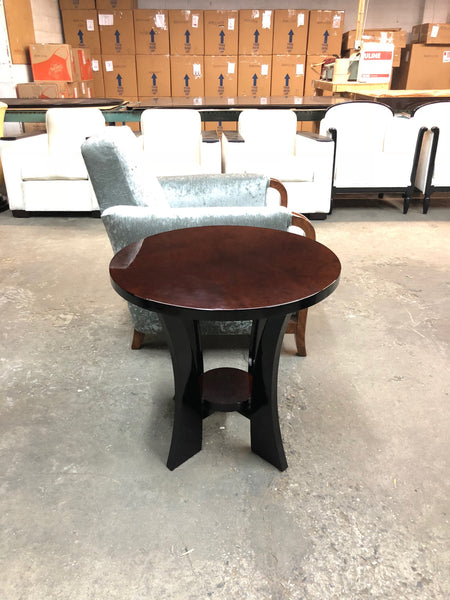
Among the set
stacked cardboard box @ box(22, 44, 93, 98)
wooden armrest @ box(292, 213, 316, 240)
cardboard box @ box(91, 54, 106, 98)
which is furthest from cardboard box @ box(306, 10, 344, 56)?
wooden armrest @ box(292, 213, 316, 240)

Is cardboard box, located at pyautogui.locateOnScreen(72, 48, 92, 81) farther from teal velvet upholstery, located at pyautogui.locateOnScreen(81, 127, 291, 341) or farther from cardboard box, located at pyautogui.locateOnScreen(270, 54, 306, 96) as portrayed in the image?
teal velvet upholstery, located at pyautogui.locateOnScreen(81, 127, 291, 341)

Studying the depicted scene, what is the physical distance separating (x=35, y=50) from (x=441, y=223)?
15.6 ft

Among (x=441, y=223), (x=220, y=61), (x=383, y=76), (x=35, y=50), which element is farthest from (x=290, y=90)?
(x=441, y=223)

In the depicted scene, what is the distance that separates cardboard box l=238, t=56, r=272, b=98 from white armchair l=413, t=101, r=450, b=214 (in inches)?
127

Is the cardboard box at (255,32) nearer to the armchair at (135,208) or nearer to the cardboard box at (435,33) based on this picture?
the cardboard box at (435,33)

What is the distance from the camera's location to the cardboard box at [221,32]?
6262 millimetres

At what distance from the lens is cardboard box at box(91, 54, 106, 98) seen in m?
6.39

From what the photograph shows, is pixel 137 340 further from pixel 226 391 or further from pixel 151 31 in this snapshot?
pixel 151 31

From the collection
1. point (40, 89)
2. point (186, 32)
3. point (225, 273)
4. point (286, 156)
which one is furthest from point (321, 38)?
point (225, 273)

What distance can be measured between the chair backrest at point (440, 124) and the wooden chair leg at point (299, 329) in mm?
2611

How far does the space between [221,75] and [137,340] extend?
5.61 m

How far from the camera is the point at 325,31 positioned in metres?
6.36

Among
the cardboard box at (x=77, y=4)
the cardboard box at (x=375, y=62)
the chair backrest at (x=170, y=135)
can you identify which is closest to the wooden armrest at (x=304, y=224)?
the chair backrest at (x=170, y=135)

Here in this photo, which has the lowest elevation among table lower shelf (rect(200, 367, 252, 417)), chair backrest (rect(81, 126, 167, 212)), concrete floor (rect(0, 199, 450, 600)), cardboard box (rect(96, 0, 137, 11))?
concrete floor (rect(0, 199, 450, 600))
